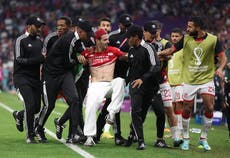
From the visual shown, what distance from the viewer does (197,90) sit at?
12.8 meters

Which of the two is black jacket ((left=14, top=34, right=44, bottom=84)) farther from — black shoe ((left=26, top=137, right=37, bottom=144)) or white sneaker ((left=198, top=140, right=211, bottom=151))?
white sneaker ((left=198, top=140, right=211, bottom=151))

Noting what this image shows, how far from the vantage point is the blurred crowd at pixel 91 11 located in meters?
37.7

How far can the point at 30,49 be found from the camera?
528 inches

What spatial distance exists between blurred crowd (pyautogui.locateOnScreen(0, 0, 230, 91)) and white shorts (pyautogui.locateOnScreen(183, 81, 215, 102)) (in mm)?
22592

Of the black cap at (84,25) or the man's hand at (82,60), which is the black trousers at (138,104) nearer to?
the man's hand at (82,60)

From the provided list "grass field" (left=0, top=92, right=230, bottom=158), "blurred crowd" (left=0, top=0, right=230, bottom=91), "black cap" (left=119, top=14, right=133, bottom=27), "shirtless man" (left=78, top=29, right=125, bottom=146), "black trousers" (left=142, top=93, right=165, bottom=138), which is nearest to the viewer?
"grass field" (left=0, top=92, right=230, bottom=158)

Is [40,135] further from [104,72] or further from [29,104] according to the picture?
[104,72]

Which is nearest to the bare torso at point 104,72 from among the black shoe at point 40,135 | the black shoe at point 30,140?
the black shoe at point 40,135

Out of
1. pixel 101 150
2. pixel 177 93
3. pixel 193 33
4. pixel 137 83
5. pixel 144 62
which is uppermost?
pixel 193 33

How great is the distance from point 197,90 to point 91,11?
1216 inches

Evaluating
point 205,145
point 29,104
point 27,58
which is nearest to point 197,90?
point 205,145

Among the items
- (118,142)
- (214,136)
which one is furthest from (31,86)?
(214,136)

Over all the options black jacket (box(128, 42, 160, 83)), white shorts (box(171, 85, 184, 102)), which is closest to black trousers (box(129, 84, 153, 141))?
black jacket (box(128, 42, 160, 83))

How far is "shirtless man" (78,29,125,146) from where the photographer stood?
505 inches
